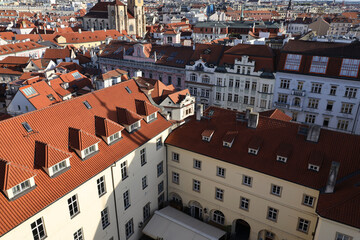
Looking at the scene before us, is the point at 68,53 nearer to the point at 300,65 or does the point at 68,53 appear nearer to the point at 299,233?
the point at 300,65

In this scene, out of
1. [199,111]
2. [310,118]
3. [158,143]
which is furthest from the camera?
[310,118]

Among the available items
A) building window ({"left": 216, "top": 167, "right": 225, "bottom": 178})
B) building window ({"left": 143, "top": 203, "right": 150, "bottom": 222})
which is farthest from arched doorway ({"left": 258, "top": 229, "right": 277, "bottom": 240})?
building window ({"left": 143, "top": 203, "right": 150, "bottom": 222})

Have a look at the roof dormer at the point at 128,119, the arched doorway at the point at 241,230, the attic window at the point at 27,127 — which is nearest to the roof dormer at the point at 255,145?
the arched doorway at the point at 241,230

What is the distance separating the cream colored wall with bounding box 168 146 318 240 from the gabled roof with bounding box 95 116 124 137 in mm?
8837

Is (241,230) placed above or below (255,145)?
below

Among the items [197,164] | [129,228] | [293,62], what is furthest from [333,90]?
[129,228]

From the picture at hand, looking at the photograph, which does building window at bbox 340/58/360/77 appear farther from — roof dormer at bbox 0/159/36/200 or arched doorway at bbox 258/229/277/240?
roof dormer at bbox 0/159/36/200

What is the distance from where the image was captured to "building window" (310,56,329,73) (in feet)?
157

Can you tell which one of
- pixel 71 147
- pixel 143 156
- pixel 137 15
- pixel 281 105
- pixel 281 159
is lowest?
pixel 143 156

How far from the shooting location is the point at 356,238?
21906 millimetres

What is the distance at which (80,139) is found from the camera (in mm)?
25953

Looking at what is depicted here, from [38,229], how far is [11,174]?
485cm

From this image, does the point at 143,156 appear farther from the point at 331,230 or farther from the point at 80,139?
the point at 331,230

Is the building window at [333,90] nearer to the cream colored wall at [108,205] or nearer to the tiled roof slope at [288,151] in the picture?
the tiled roof slope at [288,151]
